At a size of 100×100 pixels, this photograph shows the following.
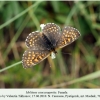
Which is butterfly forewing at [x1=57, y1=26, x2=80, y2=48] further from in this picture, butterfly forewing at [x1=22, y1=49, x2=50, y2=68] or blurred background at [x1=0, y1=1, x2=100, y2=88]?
blurred background at [x1=0, y1=1, x2=100, y2=88]

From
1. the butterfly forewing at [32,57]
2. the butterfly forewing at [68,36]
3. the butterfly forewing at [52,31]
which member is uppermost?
the butterfly forewing at [52,31]

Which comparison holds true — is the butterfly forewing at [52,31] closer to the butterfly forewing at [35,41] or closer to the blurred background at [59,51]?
the butterfly forewing at [35,41]

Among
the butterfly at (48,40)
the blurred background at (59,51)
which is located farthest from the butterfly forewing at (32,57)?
the blurred background at (59,51)

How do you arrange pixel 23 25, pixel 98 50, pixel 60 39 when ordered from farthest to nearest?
pixel 98 50
pixel 23 25
pixel 60 39

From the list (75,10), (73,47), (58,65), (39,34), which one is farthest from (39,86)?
(39,34)

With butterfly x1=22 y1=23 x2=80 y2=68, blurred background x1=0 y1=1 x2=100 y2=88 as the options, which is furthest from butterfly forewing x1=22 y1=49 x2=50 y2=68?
blurred background x1=0 y1=1 x2=100 y2=88

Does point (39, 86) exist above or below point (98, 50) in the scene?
below
